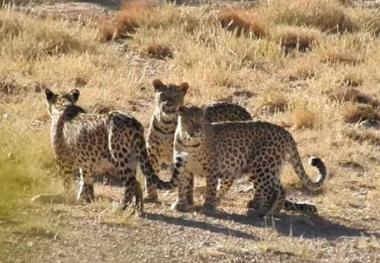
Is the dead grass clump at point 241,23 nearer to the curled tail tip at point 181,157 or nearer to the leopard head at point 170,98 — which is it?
the leopard head at point 170,98

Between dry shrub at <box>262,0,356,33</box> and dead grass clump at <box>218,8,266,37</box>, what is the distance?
955 millimetres

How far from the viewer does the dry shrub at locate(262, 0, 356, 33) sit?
79.6ft

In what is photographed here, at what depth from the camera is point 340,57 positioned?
2077 centimetres

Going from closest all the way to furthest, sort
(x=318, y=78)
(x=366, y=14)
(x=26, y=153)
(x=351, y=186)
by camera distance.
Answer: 1. (x=26, y=153)
2. (x=351, y=186)
3. (x=318, y=78)
4. (x=366, y=14)

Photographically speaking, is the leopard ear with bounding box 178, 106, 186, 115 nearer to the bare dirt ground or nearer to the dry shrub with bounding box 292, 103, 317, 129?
the bare dirt ground

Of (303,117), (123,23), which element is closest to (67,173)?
(303,117)

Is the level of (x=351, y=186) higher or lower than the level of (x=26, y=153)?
lower

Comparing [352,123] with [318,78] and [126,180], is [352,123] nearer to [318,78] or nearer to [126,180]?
[318,78]

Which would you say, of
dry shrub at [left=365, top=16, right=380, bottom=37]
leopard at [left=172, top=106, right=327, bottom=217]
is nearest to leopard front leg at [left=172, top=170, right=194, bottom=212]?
leopard at [left=172, top=106, right=327, bottom=217]

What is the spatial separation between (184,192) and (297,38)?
1075 cm

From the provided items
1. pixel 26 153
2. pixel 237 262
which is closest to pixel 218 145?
pixel 237 262

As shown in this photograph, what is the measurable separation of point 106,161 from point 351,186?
10.2ft

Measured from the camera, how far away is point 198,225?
11.5 meters

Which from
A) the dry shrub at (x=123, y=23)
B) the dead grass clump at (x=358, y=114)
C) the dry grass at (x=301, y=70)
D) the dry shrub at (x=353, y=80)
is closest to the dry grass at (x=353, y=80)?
the dry shrub at (x=353, y=80)
